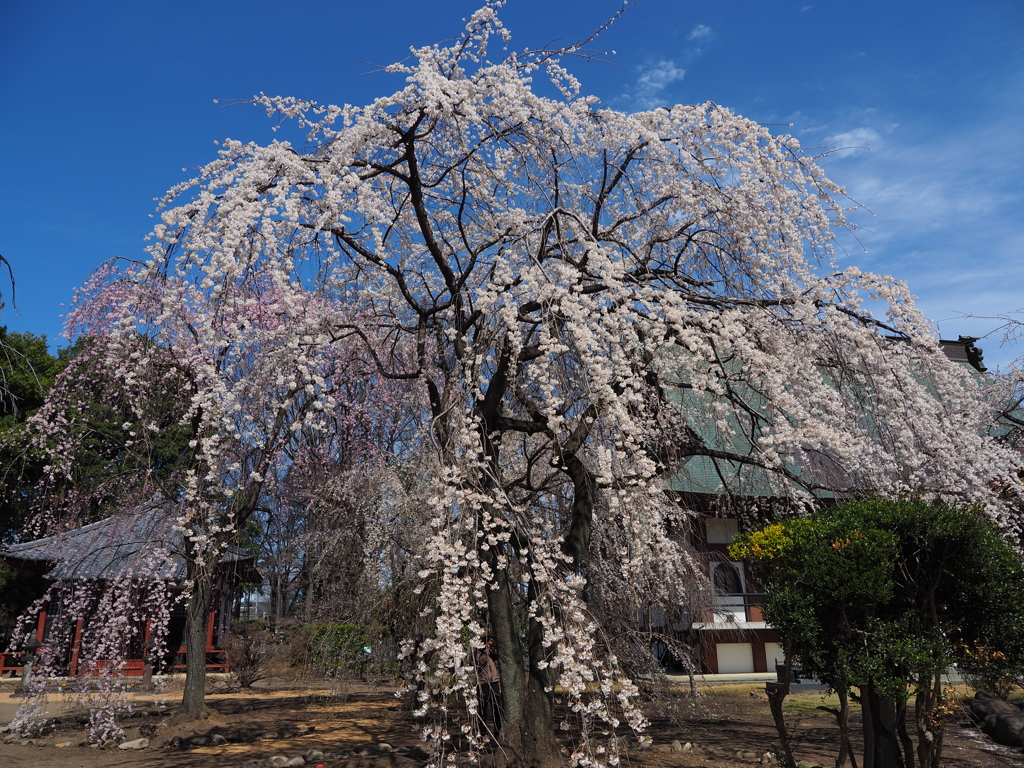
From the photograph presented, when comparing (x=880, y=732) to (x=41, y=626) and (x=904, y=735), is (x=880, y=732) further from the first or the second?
(x=41, y=626)

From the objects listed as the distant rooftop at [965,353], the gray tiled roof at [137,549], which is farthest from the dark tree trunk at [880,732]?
the distant rooftop at [965,353]

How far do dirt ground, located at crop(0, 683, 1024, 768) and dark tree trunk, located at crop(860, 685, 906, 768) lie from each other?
2.01m

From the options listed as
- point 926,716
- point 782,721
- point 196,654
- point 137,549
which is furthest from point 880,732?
point 137,549

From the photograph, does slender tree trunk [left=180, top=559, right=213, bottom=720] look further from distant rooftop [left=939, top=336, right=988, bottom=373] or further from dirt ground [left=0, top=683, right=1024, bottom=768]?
distant rooftop [left=939, top=336, right=988, bottom=373]

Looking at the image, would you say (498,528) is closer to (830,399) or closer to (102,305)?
(830,399)

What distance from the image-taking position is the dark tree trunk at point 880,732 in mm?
4949

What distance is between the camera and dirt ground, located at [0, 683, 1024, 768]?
23.2 ft

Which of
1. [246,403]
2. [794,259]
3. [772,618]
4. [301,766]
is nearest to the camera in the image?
[772,618]

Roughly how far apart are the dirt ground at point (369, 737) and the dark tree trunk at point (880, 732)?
2008 mm

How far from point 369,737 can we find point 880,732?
588cm

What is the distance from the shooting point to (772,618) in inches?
195

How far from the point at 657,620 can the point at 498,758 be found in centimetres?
1053

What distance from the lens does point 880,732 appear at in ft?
16.4

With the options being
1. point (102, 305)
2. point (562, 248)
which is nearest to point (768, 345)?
point (562, 248)
